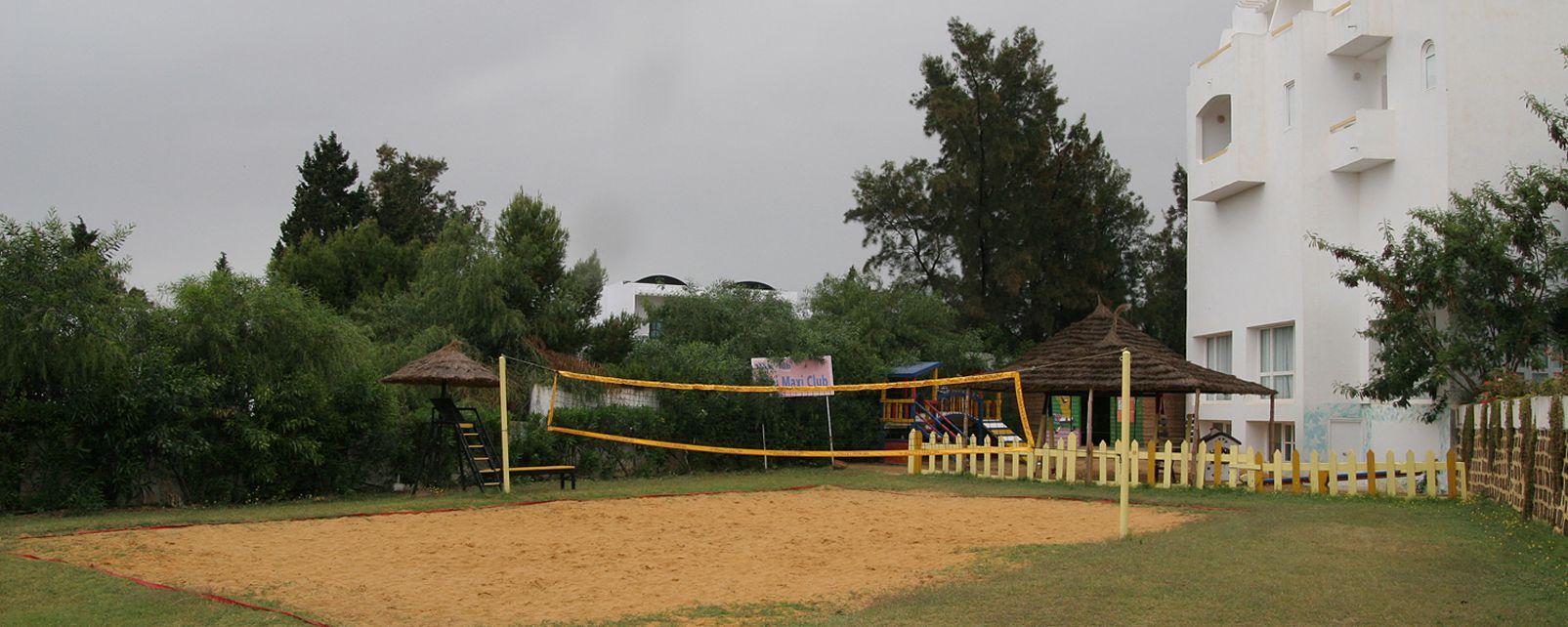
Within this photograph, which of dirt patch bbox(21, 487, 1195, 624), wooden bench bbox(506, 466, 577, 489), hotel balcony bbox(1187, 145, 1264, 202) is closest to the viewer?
dirt patch bbox(21, 487, 1195, 624)

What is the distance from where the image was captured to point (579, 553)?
12000mm

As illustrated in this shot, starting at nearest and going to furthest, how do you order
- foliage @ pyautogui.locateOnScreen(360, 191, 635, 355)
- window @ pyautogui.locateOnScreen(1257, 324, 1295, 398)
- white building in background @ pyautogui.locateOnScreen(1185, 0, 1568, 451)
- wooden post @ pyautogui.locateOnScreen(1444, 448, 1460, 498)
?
wooden post @ pyautogui.locateOnScreen(1444, 448, 1460, 498)
white building in background @ pyautogui.locateOnScreen(1185, 0, 1568, 451)
window @ pyautogui.locateOnScreen(1257, 324, 1295, 398)
foliage @ pyautogui.locateOnScreen(360, 191, 635, 355)

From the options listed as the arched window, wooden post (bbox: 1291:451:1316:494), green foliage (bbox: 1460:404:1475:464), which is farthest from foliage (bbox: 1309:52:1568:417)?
wooden post (bbox: 1291:451:1316:494)

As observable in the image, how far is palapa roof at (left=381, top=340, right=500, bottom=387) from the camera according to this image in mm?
18438

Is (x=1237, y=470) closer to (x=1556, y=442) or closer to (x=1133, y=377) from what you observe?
(x=1133, y=377)

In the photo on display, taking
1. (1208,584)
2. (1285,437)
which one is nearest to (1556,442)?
(1208,584)

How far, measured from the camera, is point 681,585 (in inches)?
388

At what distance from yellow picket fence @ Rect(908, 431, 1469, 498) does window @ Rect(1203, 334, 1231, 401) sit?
182 inches

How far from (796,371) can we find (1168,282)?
66.7 ft

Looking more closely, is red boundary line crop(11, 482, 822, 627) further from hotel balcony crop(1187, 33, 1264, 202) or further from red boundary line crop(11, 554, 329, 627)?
hotel balcony crop(1187, 33, 1264, 202)

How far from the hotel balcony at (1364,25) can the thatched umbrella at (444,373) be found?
53.2ft

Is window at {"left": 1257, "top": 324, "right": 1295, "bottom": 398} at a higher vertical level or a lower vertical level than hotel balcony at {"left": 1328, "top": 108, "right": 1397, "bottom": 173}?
lower

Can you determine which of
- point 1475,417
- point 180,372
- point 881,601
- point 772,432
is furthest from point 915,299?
point 881,601

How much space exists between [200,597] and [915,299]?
88.6 ft
